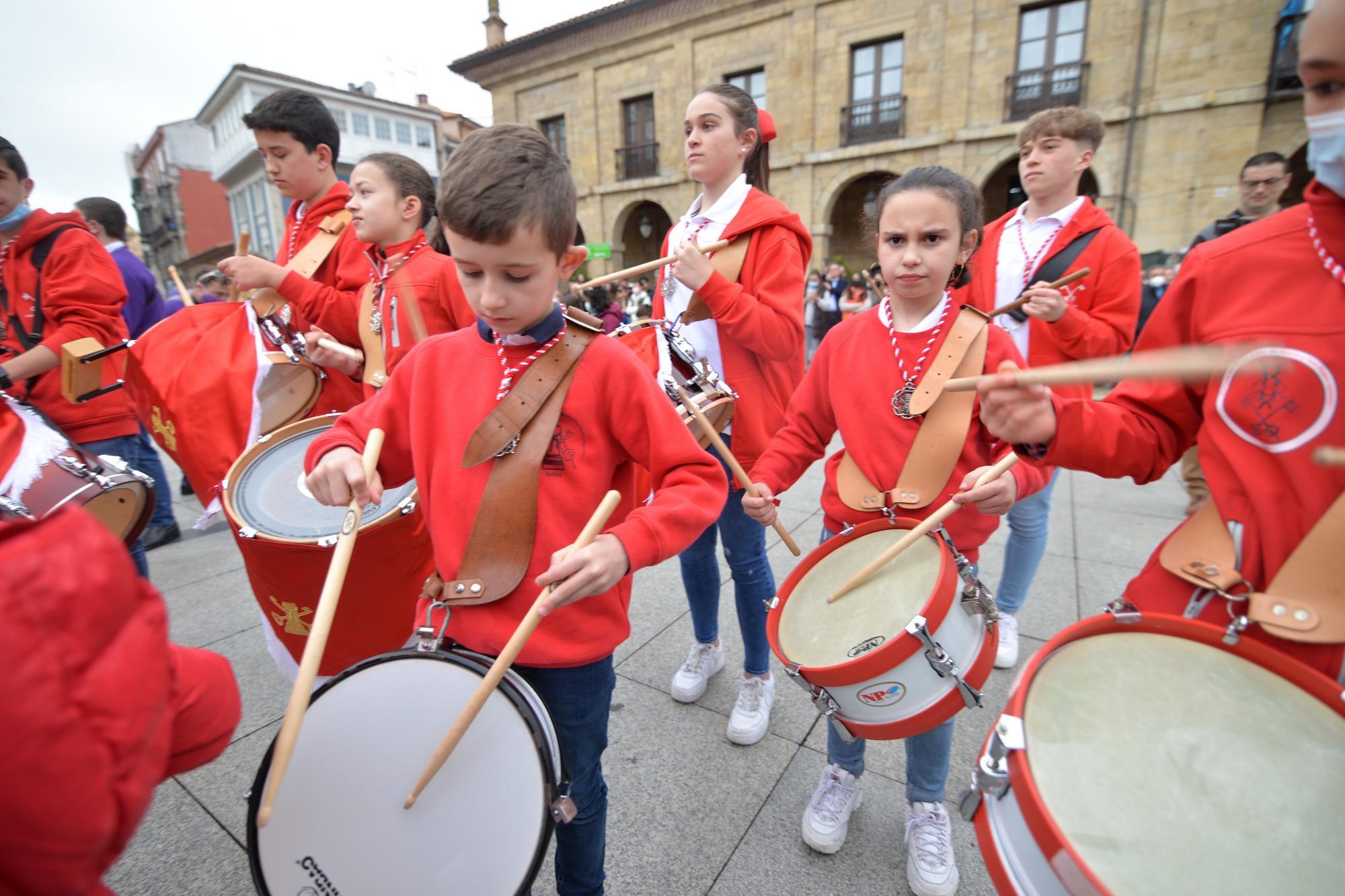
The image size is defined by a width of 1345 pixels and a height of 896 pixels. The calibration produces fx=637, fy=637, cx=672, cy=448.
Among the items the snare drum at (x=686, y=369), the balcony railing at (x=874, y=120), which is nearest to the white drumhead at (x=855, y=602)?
the snare drum at (x=686, y=369)

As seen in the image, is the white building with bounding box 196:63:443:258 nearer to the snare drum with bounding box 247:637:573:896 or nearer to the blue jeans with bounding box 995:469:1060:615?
the blue jeans with bounding box 995:469:1060:615

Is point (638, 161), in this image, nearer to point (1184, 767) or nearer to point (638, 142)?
point (638, 142)

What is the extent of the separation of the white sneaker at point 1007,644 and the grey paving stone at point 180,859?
9.02ft

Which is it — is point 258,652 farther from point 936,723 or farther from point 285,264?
A: point 936,723

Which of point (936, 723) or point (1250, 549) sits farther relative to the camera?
point (936, 723)

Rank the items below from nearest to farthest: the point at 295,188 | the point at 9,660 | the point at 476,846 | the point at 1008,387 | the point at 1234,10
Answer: the point at 9,660 → the point at 476,846 → the point at 1008,387 → the point at 295,188 → the point at 1234,10

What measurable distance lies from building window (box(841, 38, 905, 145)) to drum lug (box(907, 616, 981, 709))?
16.9 metres

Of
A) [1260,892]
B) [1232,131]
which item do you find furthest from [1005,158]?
[1260,892]

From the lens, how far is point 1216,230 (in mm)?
4191

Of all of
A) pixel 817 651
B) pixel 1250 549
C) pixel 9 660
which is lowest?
pixel 817 651

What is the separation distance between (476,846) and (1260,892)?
1.08 metres

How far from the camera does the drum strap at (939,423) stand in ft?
5.29

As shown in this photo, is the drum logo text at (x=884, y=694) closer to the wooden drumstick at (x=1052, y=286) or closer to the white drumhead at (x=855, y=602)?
the white drumhead at (x=855, y=602)

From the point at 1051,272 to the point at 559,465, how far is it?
2202mm
